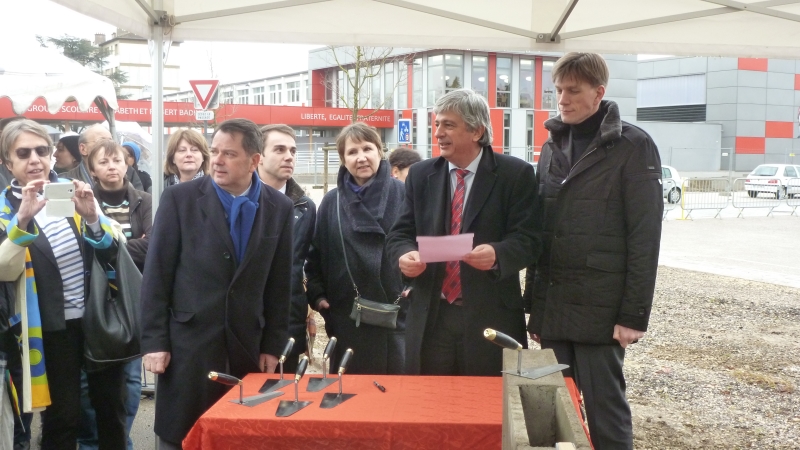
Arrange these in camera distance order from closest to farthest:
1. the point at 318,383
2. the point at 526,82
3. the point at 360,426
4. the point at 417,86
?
the point at 360,426
the point at 318,383
the point at 417,86
the point at 526,82

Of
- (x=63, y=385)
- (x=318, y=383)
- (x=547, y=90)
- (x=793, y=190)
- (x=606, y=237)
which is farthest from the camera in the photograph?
(x=547, y=90)

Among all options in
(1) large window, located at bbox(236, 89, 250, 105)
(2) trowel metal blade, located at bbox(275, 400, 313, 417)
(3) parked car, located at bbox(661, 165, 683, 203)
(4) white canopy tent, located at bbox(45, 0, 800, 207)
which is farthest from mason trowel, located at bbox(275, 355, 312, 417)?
(1) large window, located at bbox(236, 89, 250, 105)

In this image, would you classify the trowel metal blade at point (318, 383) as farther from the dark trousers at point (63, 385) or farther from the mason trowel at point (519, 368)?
the dark trousers at point (63, 385)

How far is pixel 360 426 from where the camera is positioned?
224 cm

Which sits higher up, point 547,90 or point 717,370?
point 547,90

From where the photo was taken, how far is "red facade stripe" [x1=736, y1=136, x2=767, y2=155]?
4328 cm

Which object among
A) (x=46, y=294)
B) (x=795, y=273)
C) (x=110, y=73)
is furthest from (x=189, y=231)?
(x=110, y=73)

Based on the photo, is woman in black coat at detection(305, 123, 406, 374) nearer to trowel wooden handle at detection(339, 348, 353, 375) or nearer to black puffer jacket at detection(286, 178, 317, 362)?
black puffer jacket at detection(286, 178, 317, 362)

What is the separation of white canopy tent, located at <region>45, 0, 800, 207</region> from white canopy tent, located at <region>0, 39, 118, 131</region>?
3.99 meters

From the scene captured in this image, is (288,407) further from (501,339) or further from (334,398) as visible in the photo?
(501,339)

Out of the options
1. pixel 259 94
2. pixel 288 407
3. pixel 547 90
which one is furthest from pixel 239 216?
pixel 259 94

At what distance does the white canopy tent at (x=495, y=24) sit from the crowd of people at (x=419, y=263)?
3.65 ft

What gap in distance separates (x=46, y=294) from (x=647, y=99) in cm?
5030

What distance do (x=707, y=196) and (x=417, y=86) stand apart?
63.5 feet
